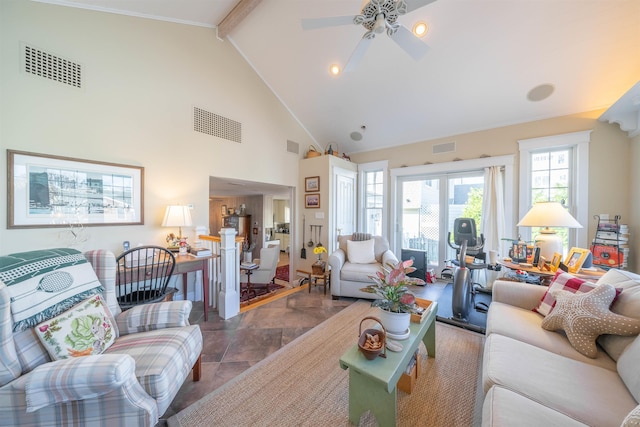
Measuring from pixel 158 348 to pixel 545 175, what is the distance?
4.89m

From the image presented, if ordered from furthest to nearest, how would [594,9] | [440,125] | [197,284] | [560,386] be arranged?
[440,125], [197,284], [594,9], [560,386]

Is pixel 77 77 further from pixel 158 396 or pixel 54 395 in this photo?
pixel 158 396

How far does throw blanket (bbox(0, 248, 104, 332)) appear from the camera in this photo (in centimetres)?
115

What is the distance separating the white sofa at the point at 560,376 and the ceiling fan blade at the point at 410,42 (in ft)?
7.34

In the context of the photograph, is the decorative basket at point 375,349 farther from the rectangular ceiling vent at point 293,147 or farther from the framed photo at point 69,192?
the rectangular ceiling vent at point 293,147

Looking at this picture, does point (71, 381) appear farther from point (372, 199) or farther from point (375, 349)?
point (372, 199)

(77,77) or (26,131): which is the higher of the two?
(77,77)

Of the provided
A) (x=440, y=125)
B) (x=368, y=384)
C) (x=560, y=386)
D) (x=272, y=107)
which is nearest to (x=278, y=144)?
(x=272, y=107)

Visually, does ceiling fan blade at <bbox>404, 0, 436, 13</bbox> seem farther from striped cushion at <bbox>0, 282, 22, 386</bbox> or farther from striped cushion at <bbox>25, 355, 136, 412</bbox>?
A: striped cushion at <bbox>0, 282, 22, 386</bbox>

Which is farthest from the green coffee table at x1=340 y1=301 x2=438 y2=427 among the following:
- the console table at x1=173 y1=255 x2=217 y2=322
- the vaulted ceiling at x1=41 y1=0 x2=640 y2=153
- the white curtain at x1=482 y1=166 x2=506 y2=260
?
the vaulted ceiling at x1=41 y1=0 x2=640 y2=153

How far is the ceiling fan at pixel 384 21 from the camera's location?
1616 mm

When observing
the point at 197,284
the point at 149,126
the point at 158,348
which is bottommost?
the point at 197,284

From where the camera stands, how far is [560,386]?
110cm

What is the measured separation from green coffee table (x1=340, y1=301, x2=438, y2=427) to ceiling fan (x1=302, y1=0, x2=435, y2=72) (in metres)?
2.26
